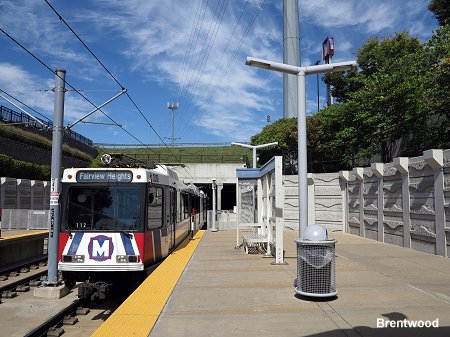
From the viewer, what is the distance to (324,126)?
31.5 metres

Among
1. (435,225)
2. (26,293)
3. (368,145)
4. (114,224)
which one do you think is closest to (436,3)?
(368,145)

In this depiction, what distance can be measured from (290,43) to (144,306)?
171ft

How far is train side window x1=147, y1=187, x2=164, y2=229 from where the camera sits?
9.73 meters

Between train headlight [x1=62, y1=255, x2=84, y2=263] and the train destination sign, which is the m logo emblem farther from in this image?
the train destination sign

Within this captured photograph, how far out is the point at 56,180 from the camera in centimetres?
1009

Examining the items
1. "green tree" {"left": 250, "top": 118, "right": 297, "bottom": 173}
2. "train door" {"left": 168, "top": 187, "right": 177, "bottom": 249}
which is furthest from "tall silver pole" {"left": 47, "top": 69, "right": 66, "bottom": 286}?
"green tree" {"left": 250, "top": 118, "right": 297, "bottom": 173}

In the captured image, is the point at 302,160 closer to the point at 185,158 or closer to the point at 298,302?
the point at 298,302

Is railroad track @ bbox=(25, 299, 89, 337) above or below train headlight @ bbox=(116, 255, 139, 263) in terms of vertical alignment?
below

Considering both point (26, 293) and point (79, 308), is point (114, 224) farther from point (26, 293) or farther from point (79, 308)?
point (26, 293)

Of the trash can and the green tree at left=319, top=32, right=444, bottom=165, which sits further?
the green tree at left=319, top=32, right=444, bottom=165

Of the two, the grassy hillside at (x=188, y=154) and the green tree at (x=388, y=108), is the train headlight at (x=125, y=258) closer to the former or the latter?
the green tree at (x=388, y=108)

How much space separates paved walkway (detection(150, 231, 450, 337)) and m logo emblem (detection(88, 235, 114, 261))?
168cm

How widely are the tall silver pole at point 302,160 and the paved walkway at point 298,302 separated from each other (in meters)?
1.29


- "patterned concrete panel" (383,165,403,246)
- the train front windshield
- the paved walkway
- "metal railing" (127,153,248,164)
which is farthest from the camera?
"metal railing" (127,153,248,164)
